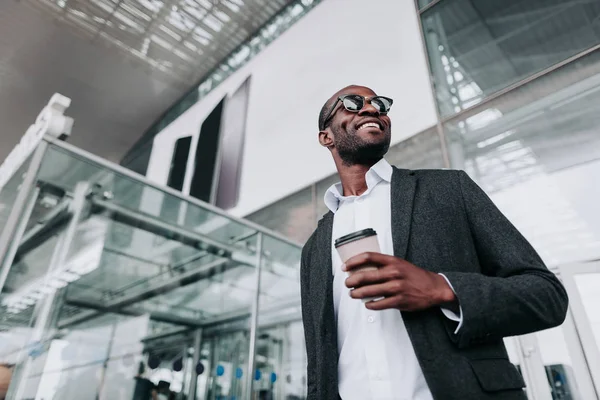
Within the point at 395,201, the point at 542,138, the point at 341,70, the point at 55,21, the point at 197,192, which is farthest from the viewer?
the point at 55,21

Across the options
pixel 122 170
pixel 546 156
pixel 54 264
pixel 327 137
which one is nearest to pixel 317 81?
pixel 546 156

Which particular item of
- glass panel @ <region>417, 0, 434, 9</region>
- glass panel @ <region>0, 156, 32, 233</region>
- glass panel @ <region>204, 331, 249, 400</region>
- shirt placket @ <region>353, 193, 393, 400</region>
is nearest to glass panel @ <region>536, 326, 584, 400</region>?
glass panel @ <region>204, 331, 249, 400</region>

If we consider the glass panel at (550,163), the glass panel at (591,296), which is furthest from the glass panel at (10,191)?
the glass panel at (591,296)

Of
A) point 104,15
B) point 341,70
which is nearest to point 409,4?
point 341,70

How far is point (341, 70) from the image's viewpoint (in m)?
6.02

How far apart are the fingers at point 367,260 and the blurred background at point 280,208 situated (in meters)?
2.41

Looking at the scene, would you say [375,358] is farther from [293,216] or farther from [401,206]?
[293,216]

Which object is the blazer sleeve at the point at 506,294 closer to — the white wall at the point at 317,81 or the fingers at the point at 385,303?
the fingers at the point at 385,303

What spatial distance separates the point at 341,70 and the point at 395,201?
5.42m

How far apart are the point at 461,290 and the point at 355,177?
1.97 feet

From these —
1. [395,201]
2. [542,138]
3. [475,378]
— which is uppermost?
[542,138]

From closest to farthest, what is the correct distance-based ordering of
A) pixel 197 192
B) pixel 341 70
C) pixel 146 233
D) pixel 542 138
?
1. pixel 146 233
2. pixel 542 138
3. pixel 341 70
4. pixel 197 192

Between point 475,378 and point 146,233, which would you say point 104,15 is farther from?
point 475,378

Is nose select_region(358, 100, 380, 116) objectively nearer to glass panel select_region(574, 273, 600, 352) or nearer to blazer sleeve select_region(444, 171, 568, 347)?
blazer sleeve select_region(444, 171, 568, 347)
